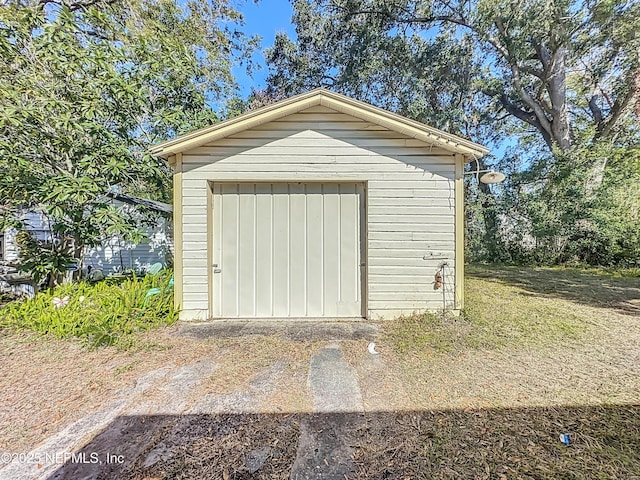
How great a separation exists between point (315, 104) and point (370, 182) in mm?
1513

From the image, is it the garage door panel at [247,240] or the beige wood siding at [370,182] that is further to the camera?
the garage door panel at [247,240]

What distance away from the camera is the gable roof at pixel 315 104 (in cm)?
458

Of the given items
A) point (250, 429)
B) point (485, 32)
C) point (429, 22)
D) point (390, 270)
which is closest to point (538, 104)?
point (485, 32)

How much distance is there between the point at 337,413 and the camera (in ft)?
8.15

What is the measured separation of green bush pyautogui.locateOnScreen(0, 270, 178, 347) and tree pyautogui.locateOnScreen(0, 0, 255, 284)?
3.53 feet

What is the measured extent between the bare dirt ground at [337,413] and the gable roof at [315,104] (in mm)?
2792

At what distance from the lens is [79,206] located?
17.3 ft

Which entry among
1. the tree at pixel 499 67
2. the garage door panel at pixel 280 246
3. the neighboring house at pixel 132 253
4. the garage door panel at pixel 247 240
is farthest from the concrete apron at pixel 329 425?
the tree at pixel 499 67

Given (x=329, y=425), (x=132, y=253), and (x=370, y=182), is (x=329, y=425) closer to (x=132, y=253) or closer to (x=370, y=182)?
(x=370, y=182)

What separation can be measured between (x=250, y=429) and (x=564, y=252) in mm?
14147

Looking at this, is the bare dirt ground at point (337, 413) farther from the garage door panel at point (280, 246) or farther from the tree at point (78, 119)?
the tree at point (78, 119)

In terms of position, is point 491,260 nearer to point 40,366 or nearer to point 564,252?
point 564,252

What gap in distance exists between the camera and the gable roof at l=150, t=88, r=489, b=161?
15.0 feet

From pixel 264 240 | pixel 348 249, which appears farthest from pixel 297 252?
pixel 348 249
